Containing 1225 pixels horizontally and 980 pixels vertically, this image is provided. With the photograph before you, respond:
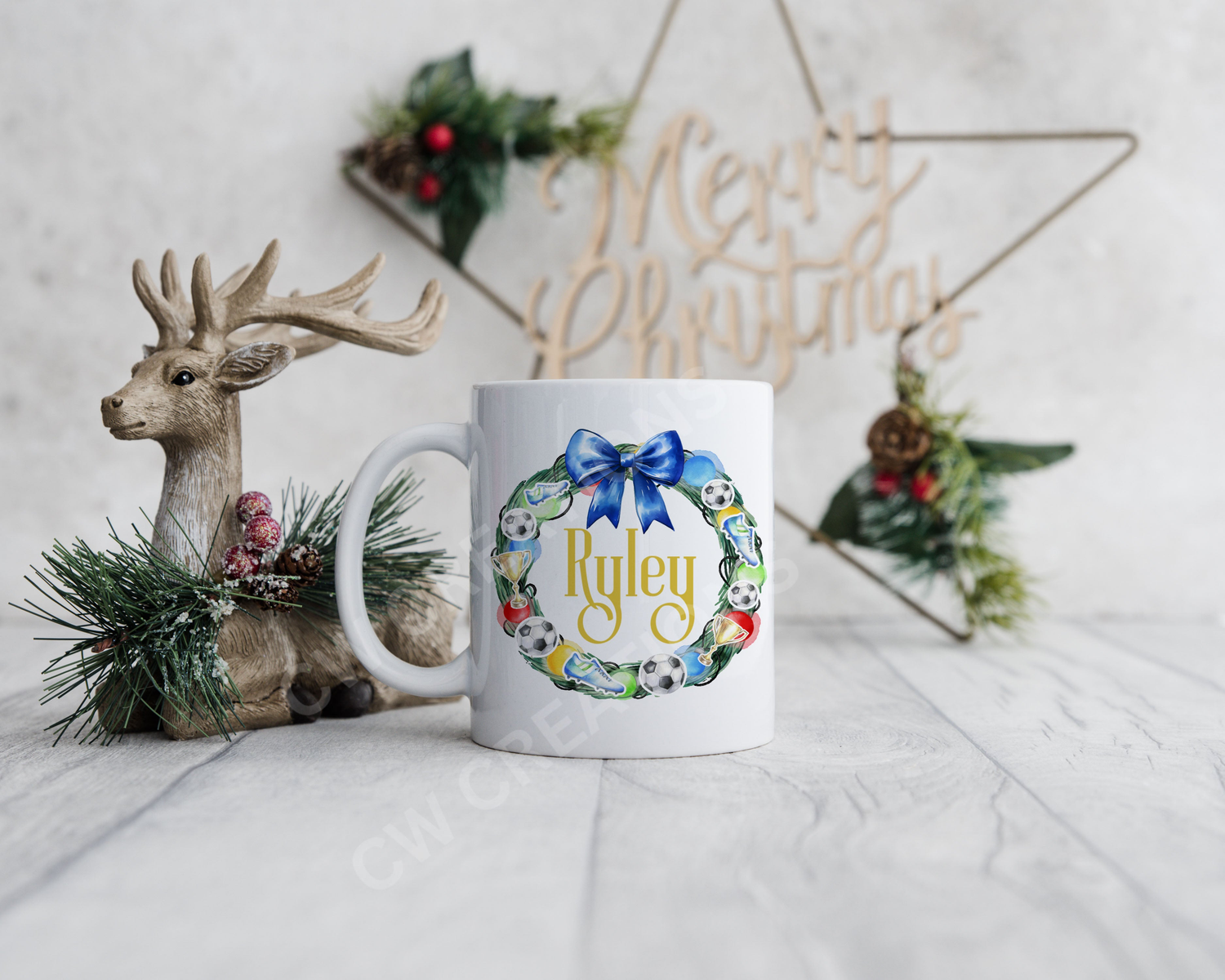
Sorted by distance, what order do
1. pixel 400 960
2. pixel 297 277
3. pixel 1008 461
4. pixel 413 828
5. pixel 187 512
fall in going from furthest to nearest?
pixel 297 277
pixel 1008 461
pixel 187 512
pixel 413 828
pixel 400 960

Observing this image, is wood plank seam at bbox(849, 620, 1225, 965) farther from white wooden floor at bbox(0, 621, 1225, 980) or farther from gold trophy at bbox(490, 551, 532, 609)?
gold trophy at bbox(490, 551, 532, 609)

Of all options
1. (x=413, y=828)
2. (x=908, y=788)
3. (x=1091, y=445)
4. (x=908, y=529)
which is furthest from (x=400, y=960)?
(x=1091, y=445)

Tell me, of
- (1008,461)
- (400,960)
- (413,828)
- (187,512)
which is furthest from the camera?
(1008,461)

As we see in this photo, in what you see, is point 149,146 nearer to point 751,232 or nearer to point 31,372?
point 31,372

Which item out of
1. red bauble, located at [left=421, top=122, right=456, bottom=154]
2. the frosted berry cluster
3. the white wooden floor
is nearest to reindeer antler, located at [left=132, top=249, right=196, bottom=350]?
the frosted berry cluster

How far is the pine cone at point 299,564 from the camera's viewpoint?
55 cm

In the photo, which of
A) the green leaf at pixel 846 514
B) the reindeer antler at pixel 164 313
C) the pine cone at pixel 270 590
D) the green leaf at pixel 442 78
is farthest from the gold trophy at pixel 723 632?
the green leaf at pixel 442 78

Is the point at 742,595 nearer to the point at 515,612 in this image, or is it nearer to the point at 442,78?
the point at 515,612

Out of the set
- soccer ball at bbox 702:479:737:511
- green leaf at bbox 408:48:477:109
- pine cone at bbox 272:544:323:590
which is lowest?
pine cone at bbox 272:544:323:590

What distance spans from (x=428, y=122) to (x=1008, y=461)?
60cm

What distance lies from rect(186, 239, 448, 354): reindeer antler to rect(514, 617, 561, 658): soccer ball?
200mm

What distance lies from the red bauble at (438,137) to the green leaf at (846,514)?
18.8 inches

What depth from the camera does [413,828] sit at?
1.29 feet

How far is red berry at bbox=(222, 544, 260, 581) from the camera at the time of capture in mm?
541
